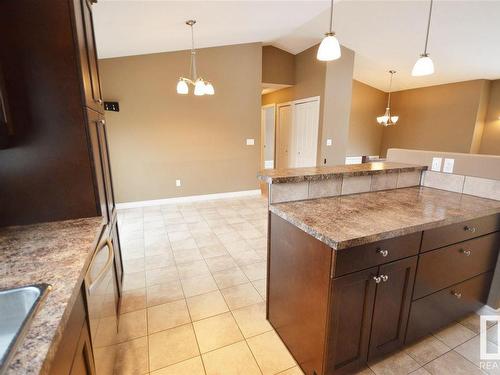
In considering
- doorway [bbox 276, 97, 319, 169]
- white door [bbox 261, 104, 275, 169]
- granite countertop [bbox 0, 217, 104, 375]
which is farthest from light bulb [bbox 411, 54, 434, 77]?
white door [bbox 261, 104, 275, 169]

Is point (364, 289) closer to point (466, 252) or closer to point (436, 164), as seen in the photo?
point (466, 252)

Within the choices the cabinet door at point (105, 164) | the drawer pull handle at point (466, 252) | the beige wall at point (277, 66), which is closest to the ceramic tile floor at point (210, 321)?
the drawer pull handle at point (466, 252)

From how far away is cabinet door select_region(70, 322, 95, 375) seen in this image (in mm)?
791

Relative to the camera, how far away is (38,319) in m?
0.65

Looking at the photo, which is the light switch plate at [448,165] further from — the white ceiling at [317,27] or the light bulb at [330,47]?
the white ceiling at [317,27]

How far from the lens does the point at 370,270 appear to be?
1222 mm

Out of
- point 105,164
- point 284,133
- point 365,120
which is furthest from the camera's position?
point 365,120

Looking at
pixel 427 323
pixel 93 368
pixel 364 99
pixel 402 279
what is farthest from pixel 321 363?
pixel 364 99

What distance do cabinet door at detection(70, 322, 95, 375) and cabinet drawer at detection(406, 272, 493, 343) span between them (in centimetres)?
161

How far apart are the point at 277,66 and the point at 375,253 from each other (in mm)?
5372

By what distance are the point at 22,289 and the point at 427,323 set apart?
2.07 metres

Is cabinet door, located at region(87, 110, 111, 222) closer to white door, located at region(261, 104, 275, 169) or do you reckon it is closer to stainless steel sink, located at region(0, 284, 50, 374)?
stainless steel sink, located at region(0, 284, 50, 374)

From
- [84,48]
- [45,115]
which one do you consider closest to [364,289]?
[45,115]

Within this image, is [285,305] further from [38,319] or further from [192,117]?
[192,117]
